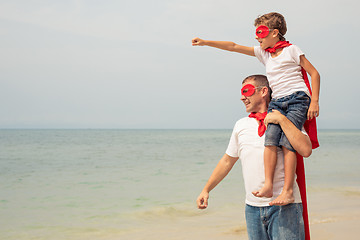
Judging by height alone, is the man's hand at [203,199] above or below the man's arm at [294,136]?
below

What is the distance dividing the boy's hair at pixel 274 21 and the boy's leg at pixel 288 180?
2.42ft

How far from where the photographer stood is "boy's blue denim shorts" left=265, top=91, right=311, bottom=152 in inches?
84.1

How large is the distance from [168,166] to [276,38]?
13459mm

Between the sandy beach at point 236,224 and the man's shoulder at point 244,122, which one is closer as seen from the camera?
the man's shoulder at point 244,122

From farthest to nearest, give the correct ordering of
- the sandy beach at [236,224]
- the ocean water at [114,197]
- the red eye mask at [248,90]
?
1. the ocean water at [114,197]
2. the sandy beach at [236,224]
3. the red eye mask at [248,90]

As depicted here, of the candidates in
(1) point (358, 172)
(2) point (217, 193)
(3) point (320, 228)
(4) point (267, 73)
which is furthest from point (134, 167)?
(4) point (267, 73)

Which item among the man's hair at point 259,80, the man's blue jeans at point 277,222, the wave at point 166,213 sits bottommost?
the wave at point 166,213

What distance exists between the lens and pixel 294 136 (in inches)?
83.1

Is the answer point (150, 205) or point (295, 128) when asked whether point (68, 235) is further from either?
point (295, 128)

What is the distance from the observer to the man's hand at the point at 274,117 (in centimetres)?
216

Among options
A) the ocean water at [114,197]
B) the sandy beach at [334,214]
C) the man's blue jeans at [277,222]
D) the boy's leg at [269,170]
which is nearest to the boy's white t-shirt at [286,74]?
the boy's leg at [269,170]

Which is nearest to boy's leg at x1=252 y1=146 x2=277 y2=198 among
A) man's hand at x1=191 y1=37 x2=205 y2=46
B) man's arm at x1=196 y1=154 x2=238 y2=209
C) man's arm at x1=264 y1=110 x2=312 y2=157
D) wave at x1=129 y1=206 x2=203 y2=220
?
man's arm at x1=264 y1=110 x2=312 y2=157

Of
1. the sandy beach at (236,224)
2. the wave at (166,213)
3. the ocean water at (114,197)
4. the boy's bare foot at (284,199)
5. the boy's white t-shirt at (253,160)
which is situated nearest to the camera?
the boy's bare foot at (284,199)

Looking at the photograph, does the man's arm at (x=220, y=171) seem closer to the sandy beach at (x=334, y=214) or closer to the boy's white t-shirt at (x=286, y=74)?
the boy's white t-shirt at (x=286, y=74)
